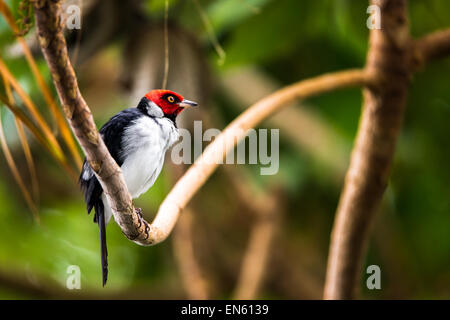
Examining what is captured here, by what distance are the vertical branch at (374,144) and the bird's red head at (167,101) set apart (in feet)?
1.63

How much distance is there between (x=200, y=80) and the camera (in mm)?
583

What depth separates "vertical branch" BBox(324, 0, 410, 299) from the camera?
2.68ft

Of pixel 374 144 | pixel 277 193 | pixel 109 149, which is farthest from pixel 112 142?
pixel 277 193

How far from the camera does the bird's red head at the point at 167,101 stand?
377 millimetres

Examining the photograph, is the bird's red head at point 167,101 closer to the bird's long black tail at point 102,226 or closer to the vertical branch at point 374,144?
the bird's long black tail at point 102,226

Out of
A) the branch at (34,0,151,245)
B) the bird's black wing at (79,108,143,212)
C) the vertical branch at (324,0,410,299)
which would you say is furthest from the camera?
the vertical branch at (324,0,410,299)

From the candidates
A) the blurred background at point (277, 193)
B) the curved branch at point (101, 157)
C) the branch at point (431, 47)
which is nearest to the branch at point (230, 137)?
the curved branch at point (101, 157)

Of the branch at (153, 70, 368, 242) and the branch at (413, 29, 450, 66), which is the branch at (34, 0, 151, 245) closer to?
the branch at (153, 70, 368, 242)

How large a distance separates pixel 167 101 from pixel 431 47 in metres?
0.65

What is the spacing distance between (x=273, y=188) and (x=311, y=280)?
0.29 metres

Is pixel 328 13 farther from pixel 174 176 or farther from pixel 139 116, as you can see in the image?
pixel 139 116

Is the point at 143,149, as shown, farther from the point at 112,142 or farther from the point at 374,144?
the point at 374,144

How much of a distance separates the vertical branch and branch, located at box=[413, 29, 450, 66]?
0.03 meters

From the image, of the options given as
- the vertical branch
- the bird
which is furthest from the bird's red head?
the vertical branch
